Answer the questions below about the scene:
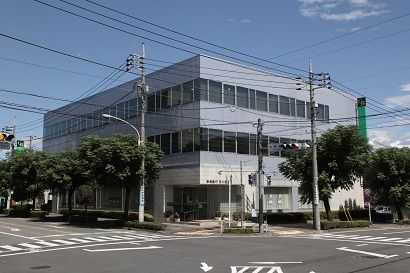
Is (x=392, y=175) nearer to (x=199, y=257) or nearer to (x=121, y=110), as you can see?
(x=121, y=110)

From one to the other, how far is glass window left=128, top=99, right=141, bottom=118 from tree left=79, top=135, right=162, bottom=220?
11.4 m

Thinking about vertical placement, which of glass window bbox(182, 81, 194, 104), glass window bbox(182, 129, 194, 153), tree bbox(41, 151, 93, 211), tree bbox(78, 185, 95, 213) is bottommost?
tree bbox(78, 185, 95, 213)

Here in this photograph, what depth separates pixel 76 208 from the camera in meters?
58.9

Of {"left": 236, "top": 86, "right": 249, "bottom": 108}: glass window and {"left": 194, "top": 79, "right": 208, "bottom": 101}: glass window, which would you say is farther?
{"left": 236, "top": 86, "right": 249, "bottom": 108}: glass window

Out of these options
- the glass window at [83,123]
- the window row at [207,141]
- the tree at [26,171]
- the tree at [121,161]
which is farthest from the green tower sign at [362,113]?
the tree at [26,171]

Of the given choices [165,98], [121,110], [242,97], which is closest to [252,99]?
[242,97]

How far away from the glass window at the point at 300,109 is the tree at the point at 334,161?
12285mm

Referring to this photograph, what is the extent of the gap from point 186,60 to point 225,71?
373cm

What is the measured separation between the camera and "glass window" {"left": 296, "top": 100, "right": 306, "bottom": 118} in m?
49.9

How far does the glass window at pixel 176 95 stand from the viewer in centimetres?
4262

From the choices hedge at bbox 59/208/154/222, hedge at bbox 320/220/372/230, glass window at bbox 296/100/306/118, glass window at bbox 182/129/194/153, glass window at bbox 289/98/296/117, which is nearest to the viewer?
hedge at bbox 320/220/372/230

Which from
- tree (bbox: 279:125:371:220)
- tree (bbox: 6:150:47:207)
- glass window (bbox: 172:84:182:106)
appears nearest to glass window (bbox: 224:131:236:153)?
glass window (bbox: 172:84:182:106)

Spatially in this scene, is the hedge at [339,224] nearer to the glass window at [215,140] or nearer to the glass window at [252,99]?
the glass window at [215,140]

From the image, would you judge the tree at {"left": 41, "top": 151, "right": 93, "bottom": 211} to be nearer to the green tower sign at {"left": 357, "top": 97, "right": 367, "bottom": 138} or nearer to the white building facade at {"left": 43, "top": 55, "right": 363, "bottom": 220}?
the white building facade at {"left": 43, "top": 55, "right": 363, "bottom": 220}
